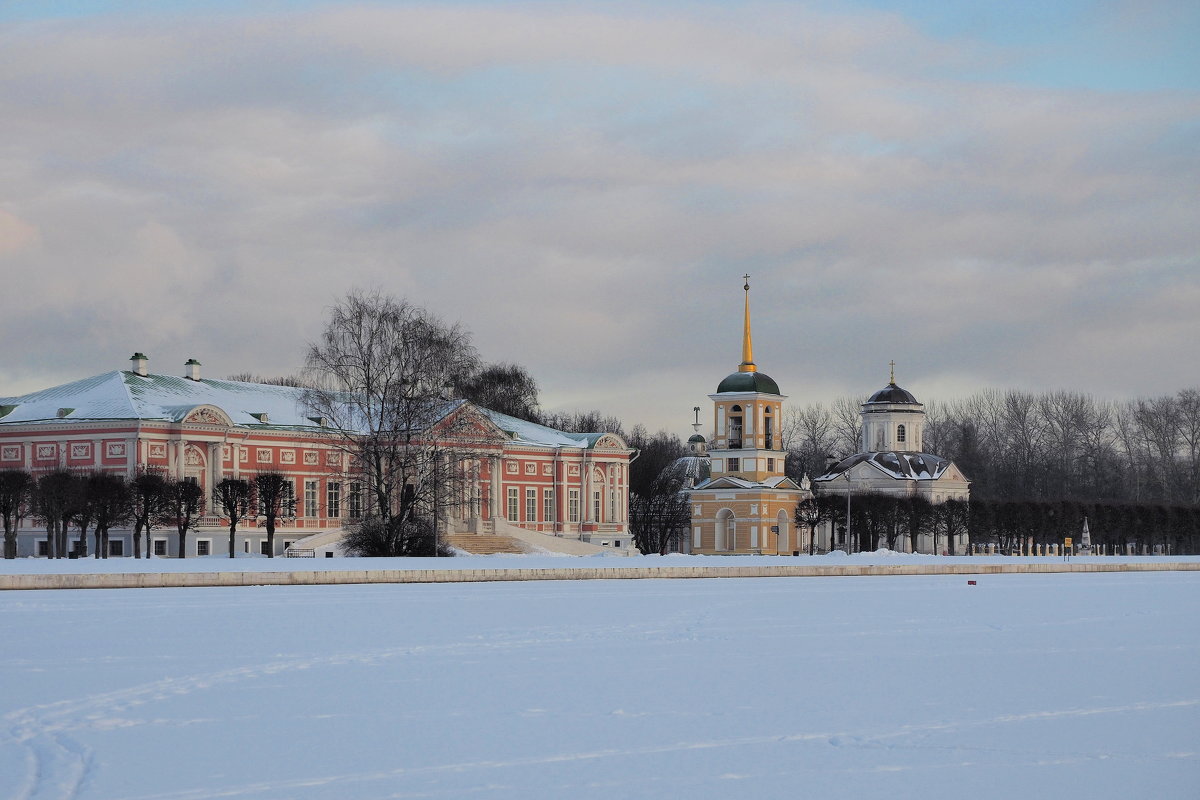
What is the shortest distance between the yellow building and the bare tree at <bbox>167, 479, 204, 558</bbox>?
35.2 meters

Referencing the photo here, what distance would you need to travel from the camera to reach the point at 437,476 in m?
51.8

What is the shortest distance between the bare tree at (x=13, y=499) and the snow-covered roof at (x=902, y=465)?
52628mm

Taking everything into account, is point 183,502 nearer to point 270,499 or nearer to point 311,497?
point 270,499

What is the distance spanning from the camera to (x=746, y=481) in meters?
84.2

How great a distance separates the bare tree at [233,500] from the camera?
57.7 metres

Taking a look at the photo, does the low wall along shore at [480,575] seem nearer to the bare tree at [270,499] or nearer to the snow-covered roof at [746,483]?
the bare tree at [270,499]

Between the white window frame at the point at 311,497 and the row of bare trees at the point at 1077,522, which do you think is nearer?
the white window frame at the point at 311,497

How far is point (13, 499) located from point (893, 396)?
200ft

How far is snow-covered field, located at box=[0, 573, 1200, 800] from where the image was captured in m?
11.1

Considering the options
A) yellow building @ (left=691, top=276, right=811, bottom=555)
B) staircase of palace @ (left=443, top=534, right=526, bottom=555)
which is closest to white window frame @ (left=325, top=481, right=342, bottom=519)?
staircase of palace @ (left=443, top=534, right=526, bottom=555)

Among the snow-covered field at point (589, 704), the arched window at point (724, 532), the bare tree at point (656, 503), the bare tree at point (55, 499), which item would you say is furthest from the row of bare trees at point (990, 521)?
the snow-covered field at point (589, 704)

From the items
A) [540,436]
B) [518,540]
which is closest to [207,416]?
[518,540]

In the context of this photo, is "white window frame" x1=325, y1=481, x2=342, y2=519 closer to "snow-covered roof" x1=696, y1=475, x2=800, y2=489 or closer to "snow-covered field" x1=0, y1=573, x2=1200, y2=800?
"snow-covered roof" x1=696, y1=475, x2=800, y2=489

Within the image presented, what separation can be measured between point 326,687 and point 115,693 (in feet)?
7.01
